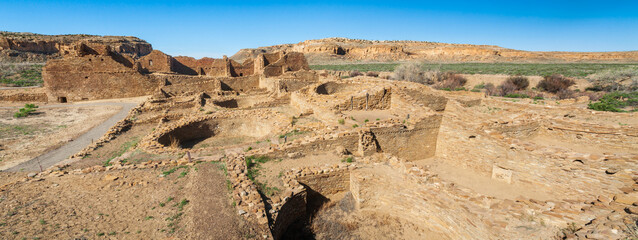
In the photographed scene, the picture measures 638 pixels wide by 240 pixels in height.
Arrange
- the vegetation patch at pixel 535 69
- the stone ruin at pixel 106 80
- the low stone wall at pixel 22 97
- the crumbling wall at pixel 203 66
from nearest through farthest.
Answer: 1. the low stone wall at pixel 22 97
2. the stone ruin at pixel 106 80
3. the crumbling wall at pixel 203 66
4. the vegetation patch at pixel 535 69

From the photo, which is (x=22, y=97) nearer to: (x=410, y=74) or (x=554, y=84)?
(x=410, y=74)

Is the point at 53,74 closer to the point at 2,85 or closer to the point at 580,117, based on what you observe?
the point at 2,85

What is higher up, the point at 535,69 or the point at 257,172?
the point at 535,69

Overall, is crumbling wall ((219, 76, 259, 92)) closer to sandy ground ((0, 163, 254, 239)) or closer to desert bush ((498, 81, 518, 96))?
sandy ground ((0, 163, 254, 239))

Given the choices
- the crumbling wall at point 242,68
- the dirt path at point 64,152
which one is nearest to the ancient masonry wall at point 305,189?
the dirt path at point 64,152

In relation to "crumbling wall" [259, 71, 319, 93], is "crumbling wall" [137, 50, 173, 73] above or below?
above

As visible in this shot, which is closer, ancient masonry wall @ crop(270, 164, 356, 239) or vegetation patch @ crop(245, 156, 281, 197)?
ancient masonry wall @ crop(270, 164, 356, 239)

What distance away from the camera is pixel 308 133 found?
9.78m

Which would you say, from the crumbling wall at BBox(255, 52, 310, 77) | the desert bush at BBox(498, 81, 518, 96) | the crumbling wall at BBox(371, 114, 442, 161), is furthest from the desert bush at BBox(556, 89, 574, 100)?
the crumbling wall at BBox(255, 52, 310, 77)

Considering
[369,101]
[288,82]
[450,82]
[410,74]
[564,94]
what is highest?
[410,74]

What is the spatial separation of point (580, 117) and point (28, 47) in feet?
280

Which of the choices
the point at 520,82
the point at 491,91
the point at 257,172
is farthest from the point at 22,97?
the point at 520,82

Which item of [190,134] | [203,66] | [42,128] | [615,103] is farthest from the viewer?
[203,66]

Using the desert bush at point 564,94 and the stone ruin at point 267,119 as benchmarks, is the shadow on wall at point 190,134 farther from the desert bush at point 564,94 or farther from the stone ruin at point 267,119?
the desert bush at point 564,94
